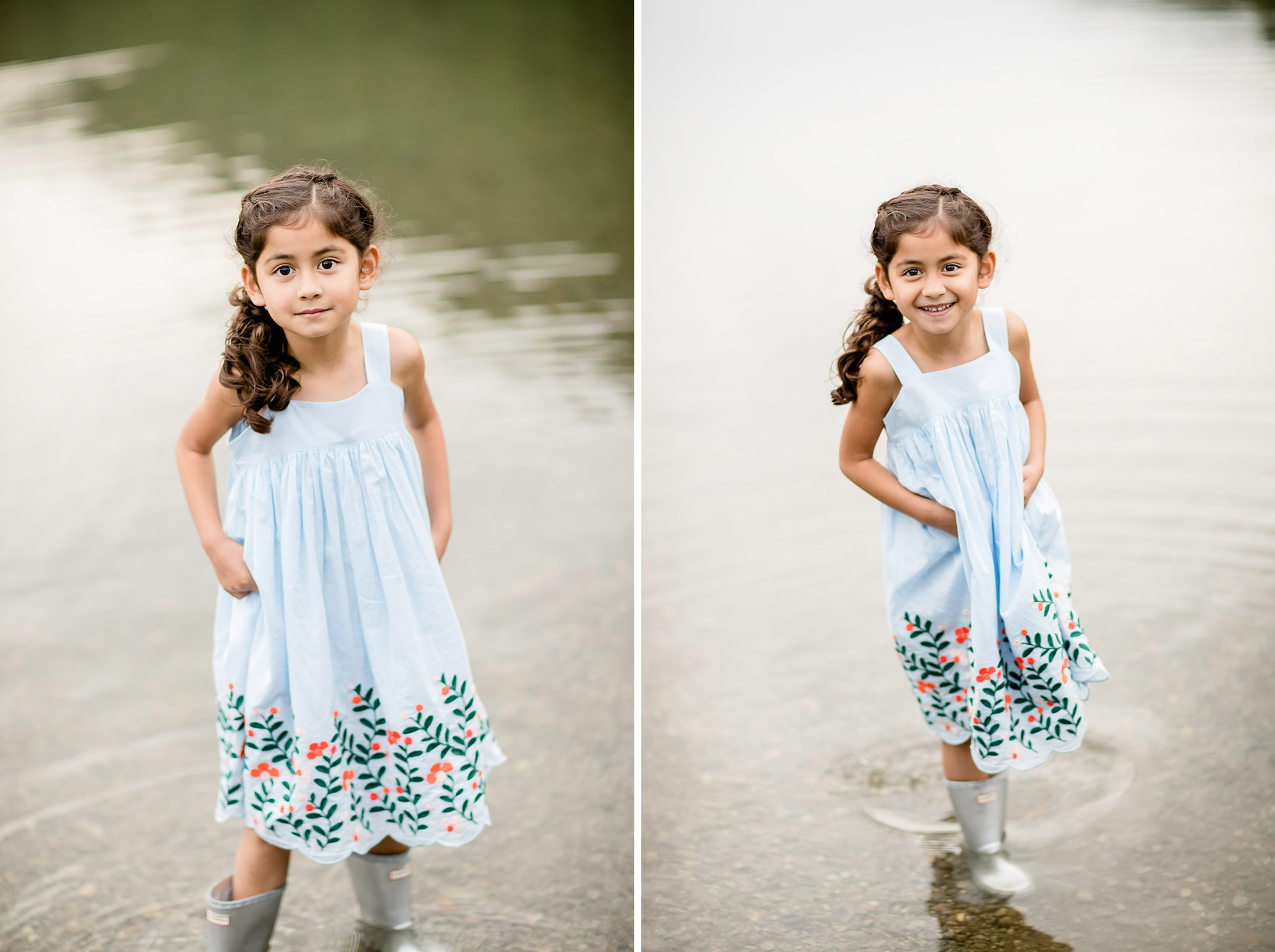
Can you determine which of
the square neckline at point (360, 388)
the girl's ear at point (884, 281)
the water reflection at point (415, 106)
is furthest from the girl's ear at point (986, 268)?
the water reflection at point (415, 106)

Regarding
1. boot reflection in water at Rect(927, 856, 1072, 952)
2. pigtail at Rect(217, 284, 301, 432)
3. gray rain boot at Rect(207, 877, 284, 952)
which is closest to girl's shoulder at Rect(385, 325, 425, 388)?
pigtail at Rect(217, 284, 301, 432)

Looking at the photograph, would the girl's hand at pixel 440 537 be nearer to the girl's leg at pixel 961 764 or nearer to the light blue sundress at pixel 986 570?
the light blue sundress at pixel 986 570

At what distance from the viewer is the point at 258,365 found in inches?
55.2

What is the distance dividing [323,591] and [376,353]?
283mm

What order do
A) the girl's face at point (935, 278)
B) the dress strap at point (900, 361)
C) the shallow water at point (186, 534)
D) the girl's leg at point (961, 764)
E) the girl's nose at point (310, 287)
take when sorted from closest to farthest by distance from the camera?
the girl's nose at point (310, 287) → the girl's face at point (935, 278) → the dress strap at point (900, 361) → the girl's leg at point (961, 764) → the shallow water at point (186, 534)

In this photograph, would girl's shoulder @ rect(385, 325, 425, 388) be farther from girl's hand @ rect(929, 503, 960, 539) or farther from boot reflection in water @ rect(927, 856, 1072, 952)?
boot reflection in water @ rect(927, 856, 1072, 952)

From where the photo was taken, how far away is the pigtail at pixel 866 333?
1615mm

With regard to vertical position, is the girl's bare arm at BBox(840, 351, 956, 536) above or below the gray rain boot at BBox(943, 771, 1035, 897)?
above

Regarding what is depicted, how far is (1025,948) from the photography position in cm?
162

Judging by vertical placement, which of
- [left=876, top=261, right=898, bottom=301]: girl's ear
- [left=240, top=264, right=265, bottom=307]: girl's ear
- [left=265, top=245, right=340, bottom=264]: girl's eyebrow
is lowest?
[left=876, top=261, right=898, bottom=301]: girl's ear

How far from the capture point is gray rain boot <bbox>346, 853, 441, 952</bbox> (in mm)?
1643

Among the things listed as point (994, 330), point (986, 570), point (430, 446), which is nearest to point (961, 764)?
point (986, 570)

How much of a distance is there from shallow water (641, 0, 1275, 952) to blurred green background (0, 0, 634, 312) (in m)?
0.61

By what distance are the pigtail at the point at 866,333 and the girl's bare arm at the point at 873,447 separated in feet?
0.07
